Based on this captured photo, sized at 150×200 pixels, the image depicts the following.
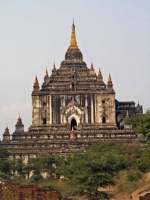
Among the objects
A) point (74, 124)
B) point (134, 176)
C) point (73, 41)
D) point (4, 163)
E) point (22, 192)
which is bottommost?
point (22, 192)

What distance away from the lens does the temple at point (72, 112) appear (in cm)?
7956

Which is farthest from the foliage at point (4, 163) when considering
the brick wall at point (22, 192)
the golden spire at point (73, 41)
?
the brick wall at point (22, 192)

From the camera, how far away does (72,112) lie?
82250mm

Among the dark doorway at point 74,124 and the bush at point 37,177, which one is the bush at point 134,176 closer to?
the bush at point 37,177

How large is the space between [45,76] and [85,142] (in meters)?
10.6

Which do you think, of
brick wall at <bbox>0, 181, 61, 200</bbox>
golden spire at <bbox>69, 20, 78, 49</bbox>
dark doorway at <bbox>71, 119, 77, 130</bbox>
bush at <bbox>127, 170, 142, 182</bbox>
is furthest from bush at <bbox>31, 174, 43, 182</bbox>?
brick wall at <bbox>0, 181, 61, 200</bbox>

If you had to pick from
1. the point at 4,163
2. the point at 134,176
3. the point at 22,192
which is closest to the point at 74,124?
the point at 4,163

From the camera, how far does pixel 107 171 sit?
4197 centimetres

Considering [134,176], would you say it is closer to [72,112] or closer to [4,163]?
[4,163]

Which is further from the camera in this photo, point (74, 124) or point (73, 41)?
point (73, 41)

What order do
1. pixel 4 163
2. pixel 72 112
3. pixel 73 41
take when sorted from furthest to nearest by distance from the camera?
pixel 73 41 < pixel 72 112 < pixel 4 163

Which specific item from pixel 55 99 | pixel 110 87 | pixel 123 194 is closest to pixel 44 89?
pixel 55 99

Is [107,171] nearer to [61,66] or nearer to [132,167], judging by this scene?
[132,167]

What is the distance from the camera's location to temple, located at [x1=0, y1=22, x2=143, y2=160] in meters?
79.6
